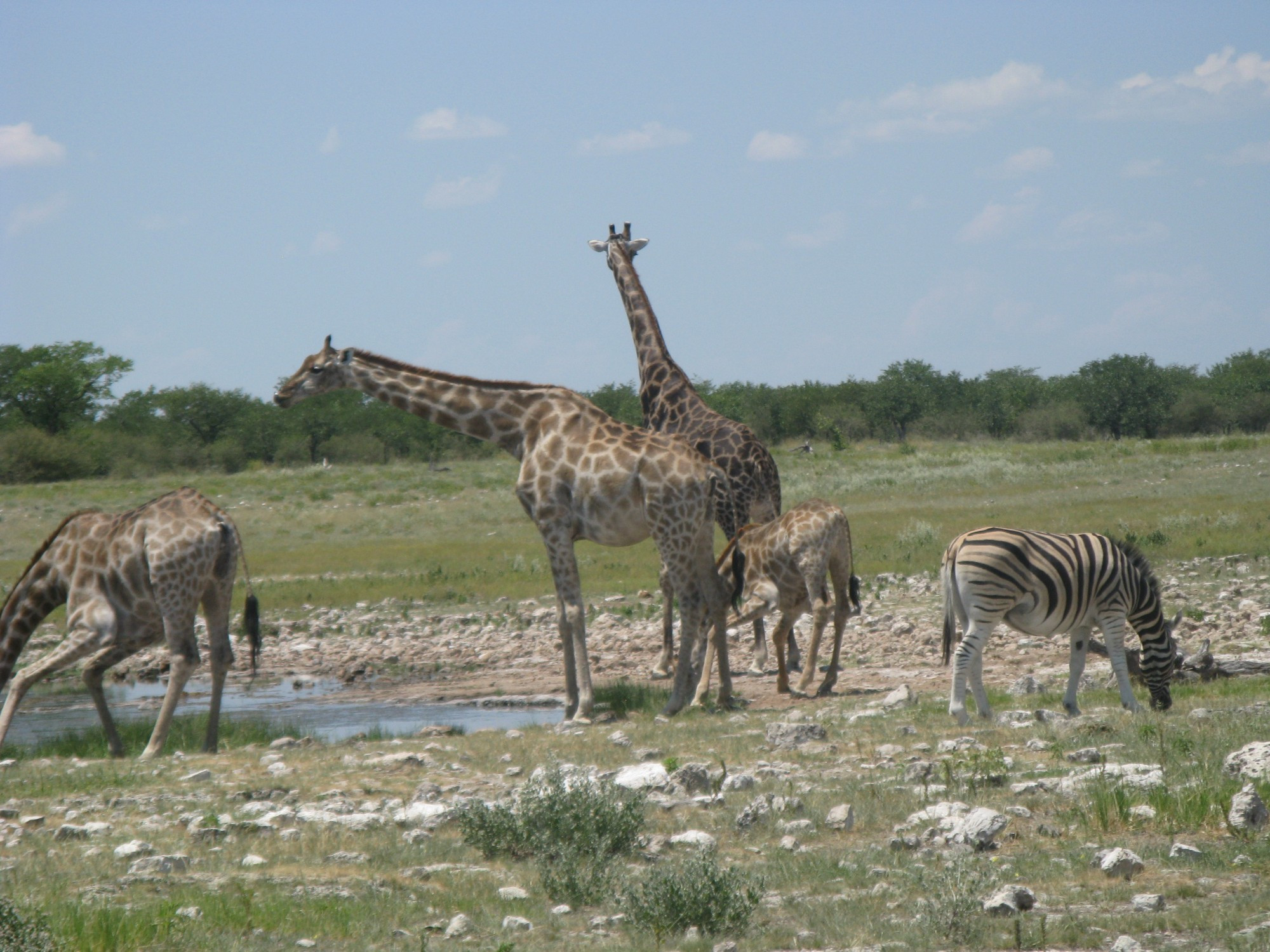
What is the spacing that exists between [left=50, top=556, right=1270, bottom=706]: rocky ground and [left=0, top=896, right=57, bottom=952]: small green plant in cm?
863

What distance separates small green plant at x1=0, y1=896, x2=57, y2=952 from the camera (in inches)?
207

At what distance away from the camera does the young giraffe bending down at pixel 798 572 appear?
42.9 feet

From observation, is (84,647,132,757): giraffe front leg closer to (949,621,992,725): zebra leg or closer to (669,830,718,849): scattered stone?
(669,830,718,849): scattered stone

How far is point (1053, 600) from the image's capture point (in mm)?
10570

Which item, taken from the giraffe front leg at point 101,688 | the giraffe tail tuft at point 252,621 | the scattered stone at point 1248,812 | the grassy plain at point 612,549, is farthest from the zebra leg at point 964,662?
the grassy plain at point 612,549

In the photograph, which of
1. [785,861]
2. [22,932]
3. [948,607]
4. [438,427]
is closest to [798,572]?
[948,607]

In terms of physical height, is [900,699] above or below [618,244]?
below

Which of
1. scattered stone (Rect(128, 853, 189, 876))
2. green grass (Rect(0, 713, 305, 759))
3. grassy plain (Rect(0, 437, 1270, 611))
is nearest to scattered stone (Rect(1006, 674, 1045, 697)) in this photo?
green grass (Rect(0, 713, 305, 759))

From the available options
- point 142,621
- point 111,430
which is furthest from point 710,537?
point 111,430

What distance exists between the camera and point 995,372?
12512 centimetres

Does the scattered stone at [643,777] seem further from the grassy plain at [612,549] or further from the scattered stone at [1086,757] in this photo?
the grassy plain at [612,549]

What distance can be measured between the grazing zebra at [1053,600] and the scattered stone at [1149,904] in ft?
15.1

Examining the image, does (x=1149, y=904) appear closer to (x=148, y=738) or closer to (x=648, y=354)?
(x=148, y=738)

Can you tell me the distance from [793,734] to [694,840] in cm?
281
